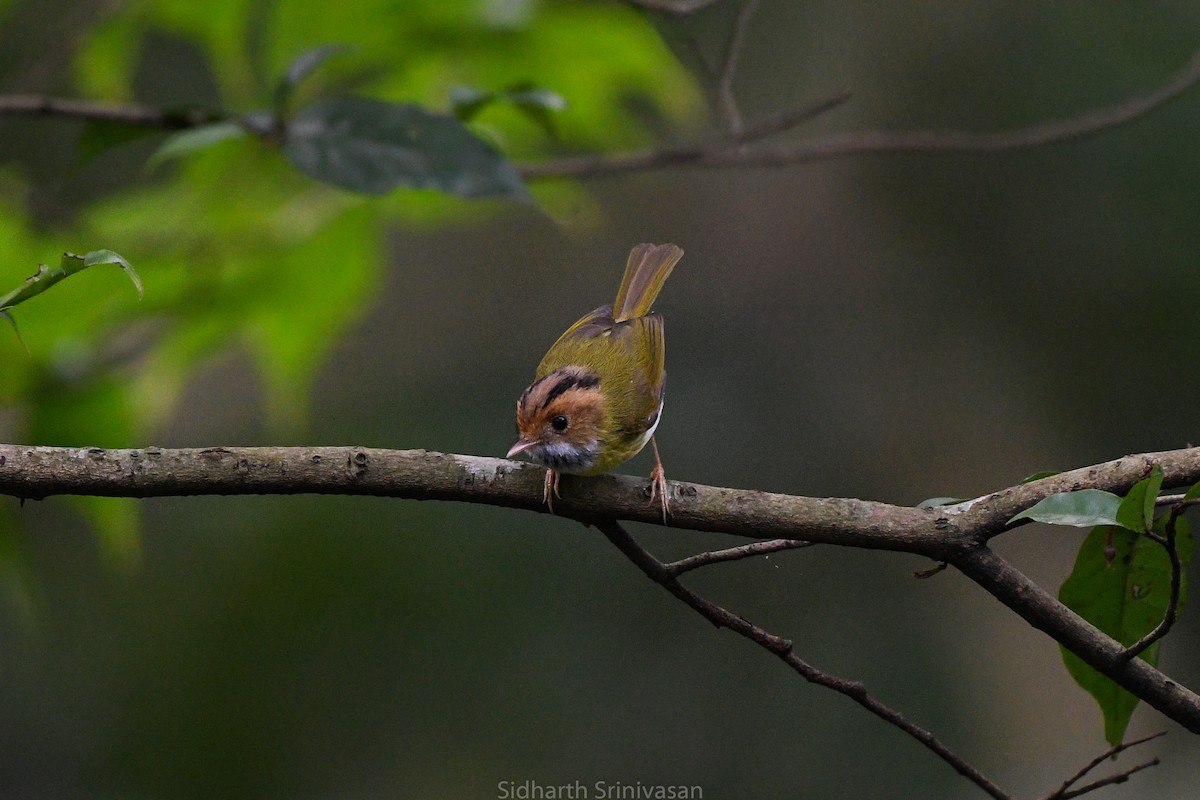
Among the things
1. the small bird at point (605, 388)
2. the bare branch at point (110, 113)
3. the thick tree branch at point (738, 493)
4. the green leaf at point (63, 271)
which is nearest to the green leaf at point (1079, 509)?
the thick tree branch at point (738, 493)

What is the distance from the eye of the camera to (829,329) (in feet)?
18.1

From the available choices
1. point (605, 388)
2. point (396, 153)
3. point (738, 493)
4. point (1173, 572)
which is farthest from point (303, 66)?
point (1173, 572)

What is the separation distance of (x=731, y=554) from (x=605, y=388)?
49.0 inches

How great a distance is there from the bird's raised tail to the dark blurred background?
1698mm

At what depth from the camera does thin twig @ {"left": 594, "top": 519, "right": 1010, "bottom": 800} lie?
1562 mm

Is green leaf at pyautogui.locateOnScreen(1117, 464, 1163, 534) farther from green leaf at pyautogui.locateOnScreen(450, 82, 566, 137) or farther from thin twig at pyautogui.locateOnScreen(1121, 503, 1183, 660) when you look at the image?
green leaf at pyautogui.locateOnScreen(450, 82, 566, 137)

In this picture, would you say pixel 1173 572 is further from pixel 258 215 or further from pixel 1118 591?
pixel 258 215

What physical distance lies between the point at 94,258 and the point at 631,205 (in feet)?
16.5

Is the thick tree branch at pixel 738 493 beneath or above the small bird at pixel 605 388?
beneath

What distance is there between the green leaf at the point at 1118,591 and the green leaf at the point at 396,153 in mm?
1165

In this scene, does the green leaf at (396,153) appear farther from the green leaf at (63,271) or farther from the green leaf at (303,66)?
the green leaf at (63,271)

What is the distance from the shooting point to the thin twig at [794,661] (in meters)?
1.56

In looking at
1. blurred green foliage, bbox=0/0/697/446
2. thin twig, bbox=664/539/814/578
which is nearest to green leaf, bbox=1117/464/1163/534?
thin twig, bbox=664/539/814/578

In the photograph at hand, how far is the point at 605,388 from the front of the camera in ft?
9.24
